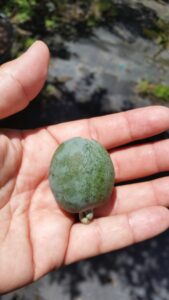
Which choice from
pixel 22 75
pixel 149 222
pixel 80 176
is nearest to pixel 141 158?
pixel 149 222

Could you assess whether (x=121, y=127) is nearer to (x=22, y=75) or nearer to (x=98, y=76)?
(x=22, y=75)

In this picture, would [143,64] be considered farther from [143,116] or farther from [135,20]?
[143,116]

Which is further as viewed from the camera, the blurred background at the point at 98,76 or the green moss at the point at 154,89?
the green moss at the point at 154,89

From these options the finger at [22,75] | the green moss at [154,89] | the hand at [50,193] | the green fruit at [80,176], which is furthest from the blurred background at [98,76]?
the finger at [22,75]

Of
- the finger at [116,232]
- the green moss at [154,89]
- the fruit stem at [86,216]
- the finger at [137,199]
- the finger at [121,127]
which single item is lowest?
the green moss at [154,89]

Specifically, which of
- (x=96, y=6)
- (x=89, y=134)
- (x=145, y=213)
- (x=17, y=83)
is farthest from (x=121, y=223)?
(x=96, y=6)

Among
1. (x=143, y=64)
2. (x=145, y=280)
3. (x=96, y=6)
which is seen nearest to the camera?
(x=145, y=280)

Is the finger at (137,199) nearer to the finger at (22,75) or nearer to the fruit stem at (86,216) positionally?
the fruit stem at (86,216)
